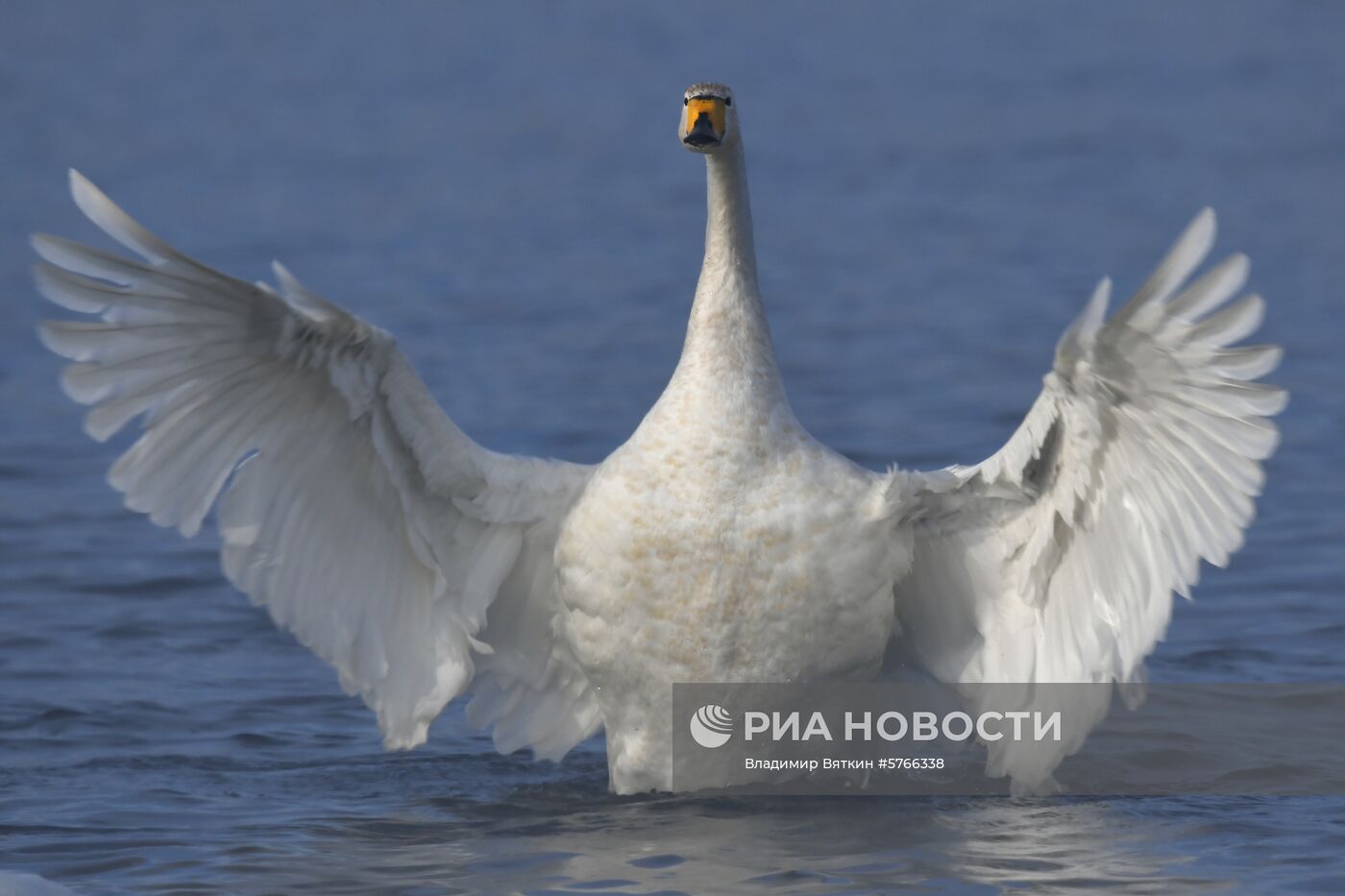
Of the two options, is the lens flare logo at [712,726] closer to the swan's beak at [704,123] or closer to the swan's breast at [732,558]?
the swan's breast at [732,558]

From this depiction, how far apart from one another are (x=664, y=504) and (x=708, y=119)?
148cm

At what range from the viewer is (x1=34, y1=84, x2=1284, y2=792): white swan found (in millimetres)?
7496

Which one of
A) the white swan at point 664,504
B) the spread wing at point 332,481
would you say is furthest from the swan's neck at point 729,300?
the spread wing at point 332,481

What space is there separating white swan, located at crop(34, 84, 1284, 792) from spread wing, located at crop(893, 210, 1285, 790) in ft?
0.04

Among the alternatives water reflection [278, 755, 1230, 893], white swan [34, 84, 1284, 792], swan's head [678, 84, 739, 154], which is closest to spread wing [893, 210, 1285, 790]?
white swan [34, 84, 1284, 792]

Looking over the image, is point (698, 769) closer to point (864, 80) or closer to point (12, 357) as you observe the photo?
point (12, 357)

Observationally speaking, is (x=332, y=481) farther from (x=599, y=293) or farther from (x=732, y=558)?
(x=599, y=293)

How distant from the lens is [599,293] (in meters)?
18.9

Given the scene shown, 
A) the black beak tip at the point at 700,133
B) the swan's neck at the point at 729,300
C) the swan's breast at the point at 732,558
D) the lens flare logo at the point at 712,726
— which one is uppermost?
the black beak tip at the point at 700,133

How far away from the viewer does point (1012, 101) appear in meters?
24.8

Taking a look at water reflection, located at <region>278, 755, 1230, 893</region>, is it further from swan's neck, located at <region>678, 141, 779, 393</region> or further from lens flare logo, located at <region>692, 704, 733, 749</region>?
swan's neck, located at <region>678, 141, 779, 393</region>

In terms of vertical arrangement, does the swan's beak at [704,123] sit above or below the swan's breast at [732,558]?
above

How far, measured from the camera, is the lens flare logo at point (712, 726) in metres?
8.43

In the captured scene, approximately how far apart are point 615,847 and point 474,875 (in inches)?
21.3
